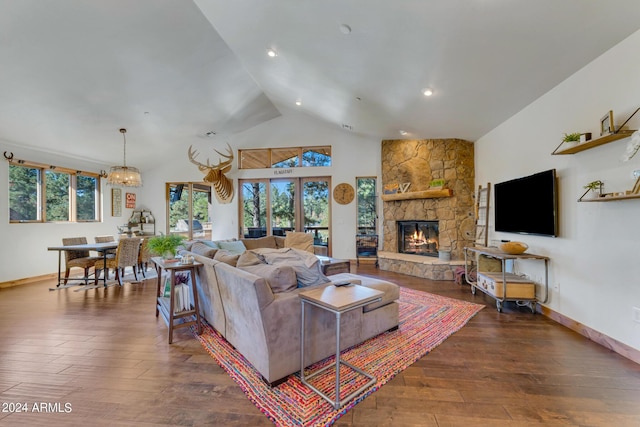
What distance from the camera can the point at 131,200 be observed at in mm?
7512

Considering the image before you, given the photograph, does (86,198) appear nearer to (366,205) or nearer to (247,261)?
(247,261)

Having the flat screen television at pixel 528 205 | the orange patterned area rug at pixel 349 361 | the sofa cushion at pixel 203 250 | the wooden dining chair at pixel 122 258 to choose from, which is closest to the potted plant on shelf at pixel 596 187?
the flat screen television at pixel 528 205

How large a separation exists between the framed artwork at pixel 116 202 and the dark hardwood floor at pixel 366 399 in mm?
4313

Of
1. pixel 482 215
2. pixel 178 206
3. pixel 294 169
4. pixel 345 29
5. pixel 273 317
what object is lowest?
pixel 273 317

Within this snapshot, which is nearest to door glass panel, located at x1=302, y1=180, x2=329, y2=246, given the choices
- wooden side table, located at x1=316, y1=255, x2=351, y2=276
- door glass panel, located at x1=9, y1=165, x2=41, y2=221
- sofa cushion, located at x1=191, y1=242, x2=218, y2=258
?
wooden side table, located at x1=316, y1=255, x2=351, y2=276

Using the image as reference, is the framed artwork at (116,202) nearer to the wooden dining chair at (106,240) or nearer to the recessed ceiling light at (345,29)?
the wooden dining chair at (106,240)

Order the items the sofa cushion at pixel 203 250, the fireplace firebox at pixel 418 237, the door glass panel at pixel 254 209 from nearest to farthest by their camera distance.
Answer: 1. the sofa cushion at pixel 203 250
2. the fireplace firebox at pixel 418 237
3. the door glass panel at pixel 254 209

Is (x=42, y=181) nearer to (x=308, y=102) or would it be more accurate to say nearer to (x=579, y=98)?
(x=308, y=102)

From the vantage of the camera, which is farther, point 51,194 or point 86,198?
point 86,198

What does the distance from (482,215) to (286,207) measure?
4657 millimetres

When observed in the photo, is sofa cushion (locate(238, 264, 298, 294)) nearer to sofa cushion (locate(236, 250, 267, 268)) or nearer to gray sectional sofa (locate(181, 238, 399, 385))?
gray sectional sofa (locate(181, 238, 399, 385))

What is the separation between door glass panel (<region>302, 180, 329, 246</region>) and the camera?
7.31 metres

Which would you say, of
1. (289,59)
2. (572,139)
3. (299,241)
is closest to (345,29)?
(289,59)

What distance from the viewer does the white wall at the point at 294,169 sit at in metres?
7.07
